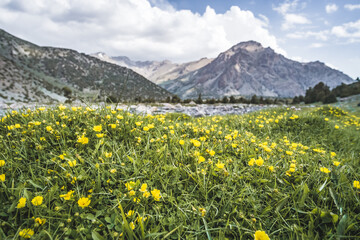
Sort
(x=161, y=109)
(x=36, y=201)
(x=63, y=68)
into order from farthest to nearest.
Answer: (x=63, y=68), (x=161, y=109), (x=36, y=201)

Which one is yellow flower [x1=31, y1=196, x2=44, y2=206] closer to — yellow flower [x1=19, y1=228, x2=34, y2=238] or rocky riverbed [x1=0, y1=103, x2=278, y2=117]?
yellow flower [x1=19, y1=228, x2=34, y2=238]

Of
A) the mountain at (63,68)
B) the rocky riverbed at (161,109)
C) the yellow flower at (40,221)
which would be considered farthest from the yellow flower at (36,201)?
the mountain at (63,68)

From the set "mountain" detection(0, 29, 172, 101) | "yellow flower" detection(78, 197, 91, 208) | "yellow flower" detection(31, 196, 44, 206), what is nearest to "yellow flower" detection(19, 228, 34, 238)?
"yellow flower" detection(31, 196, 44, 206)

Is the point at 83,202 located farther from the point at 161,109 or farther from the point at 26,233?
the point at 161,109

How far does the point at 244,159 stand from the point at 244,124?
121 inches

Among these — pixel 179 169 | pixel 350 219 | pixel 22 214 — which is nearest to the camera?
pixel 22 214

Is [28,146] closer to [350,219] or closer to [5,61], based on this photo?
[350,219]

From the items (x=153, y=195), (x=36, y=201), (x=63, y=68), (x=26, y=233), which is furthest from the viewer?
(x=63, y=68)

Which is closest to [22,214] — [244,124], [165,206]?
[165,206]

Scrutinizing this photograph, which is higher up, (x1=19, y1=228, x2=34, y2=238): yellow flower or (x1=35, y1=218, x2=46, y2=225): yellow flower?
A: (x1=35, y1=218, x2=46, y2=225): yellow flower

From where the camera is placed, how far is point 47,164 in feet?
6.14

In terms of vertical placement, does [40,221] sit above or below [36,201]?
below

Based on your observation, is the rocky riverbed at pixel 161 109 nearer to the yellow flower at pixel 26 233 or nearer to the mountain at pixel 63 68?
the yellow flower at pixel 26 233

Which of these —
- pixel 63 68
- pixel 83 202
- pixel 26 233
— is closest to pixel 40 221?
pixel 26 233
